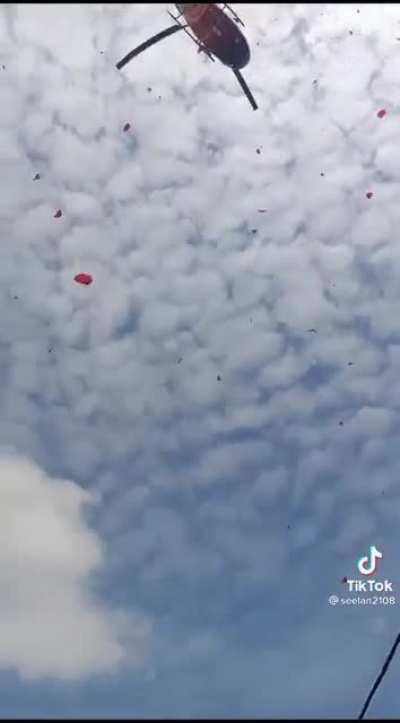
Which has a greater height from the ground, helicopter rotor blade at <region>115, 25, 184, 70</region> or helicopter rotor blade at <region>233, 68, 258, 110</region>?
helicopter rotor blade at <region>115, 25, 184, 70</region>

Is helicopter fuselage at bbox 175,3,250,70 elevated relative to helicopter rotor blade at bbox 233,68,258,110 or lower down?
elevated

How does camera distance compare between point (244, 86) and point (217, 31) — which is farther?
point (244, 86)

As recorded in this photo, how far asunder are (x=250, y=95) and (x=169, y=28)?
106 inches

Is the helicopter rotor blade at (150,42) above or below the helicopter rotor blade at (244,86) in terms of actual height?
above

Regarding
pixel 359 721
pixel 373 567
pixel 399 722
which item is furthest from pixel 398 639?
pixel 373 567

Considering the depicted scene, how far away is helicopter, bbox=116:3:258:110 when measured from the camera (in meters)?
17.1

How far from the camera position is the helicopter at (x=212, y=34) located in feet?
56.1

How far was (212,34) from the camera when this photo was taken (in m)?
17.2

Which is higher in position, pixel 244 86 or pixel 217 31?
pixel 217 31

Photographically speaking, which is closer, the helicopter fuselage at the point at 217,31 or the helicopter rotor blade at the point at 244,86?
the helicopter fuselage at the point at 217,31

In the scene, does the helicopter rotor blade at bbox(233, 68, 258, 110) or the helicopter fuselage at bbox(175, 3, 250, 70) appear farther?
the helicopter rotor blade at bbox(233, 68, 258, 110)

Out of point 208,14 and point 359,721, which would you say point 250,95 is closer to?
point 208,14

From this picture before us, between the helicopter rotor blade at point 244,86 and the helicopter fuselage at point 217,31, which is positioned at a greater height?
the helicopter fuselage at point 217,31

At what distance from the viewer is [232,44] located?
17.2 meters
